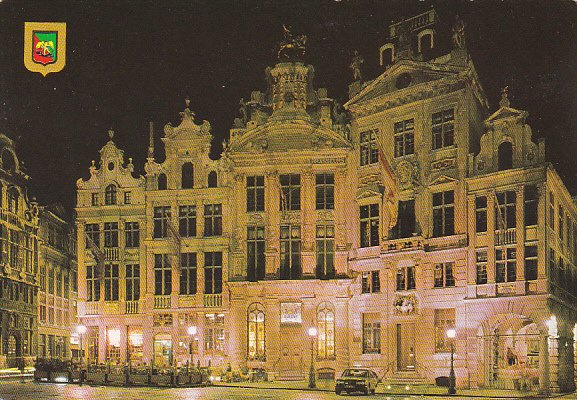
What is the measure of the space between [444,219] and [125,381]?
405 inches

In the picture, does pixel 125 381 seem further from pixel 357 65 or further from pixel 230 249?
pixel 357 65

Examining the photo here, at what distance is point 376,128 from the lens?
102 ft

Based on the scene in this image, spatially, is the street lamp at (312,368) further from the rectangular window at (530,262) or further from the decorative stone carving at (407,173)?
the rectangular window at (530,262)

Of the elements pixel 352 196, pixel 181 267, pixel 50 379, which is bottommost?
pixel 50 379

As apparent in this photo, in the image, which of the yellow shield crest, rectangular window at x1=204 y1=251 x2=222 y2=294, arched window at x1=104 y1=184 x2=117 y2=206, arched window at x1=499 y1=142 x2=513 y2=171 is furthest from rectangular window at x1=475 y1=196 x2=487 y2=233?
the yellow shield crest

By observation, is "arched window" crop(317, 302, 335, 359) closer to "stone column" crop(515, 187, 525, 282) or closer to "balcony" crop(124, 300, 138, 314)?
"balcony" crop(124, 300, 138, 314)

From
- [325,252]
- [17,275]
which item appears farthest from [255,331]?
[17,275]

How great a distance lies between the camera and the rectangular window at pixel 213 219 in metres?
32.9

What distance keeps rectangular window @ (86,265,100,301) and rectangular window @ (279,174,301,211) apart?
654 cm

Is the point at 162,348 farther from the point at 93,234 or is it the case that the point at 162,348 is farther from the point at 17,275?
the point at 17,275

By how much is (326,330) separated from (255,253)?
3.26 m

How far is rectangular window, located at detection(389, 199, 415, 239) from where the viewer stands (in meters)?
30.2

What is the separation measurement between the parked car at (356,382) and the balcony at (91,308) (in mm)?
9781

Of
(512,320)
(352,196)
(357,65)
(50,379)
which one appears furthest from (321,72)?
(50,379)
